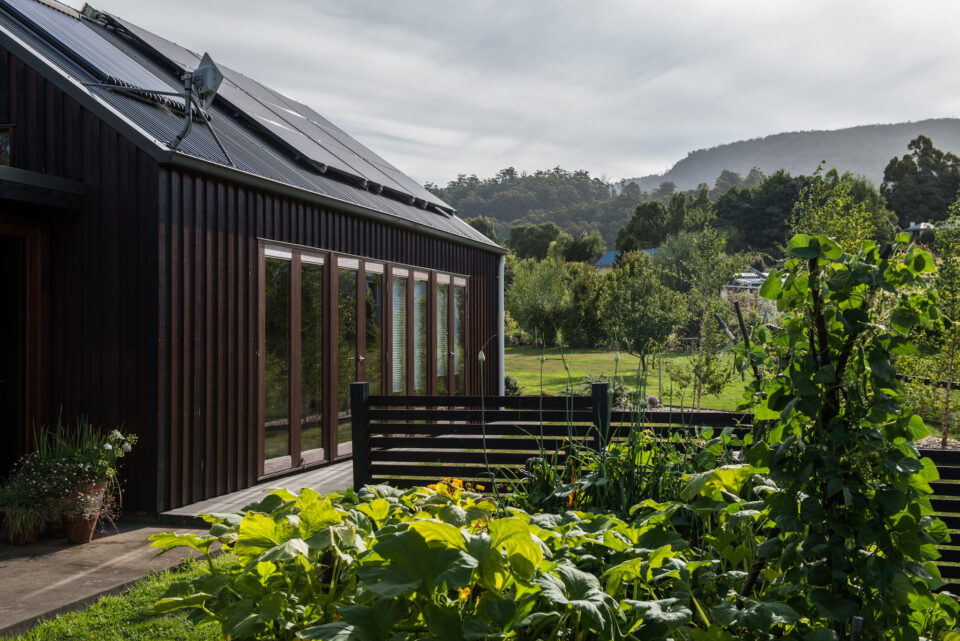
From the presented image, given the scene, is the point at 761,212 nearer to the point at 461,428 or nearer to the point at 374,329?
the point at 374,329

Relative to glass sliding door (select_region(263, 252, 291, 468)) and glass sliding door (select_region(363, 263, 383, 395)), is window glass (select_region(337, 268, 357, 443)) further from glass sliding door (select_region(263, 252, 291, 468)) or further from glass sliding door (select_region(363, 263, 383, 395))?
glass sliding door (select_region(263, 252, 291, 468))

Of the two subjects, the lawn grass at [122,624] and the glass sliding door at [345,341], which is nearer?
the lawn grass at [122,624]

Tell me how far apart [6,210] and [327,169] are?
376cm

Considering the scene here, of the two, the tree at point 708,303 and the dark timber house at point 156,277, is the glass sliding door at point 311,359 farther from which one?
the tree at point 708,303

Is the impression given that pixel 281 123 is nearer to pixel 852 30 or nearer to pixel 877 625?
pixel 852 30

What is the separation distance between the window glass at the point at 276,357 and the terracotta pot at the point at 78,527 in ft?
6.18

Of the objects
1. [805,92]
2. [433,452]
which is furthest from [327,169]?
[805,92]

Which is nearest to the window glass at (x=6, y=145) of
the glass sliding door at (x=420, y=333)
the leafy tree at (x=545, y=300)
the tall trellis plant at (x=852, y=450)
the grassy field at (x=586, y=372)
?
the glass sliding door at (x=420, y=333)

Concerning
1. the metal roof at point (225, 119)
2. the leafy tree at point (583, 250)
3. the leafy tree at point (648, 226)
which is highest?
the leafy tree at point (648, 226)

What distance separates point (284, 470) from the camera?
688 cm

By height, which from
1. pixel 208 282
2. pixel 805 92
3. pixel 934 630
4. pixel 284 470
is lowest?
pixel 284 470

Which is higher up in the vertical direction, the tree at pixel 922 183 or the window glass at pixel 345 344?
the tree at pixel 922 183

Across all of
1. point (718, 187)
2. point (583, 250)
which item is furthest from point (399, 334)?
point (718, 187)

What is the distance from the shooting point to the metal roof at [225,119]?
19.8 ft
